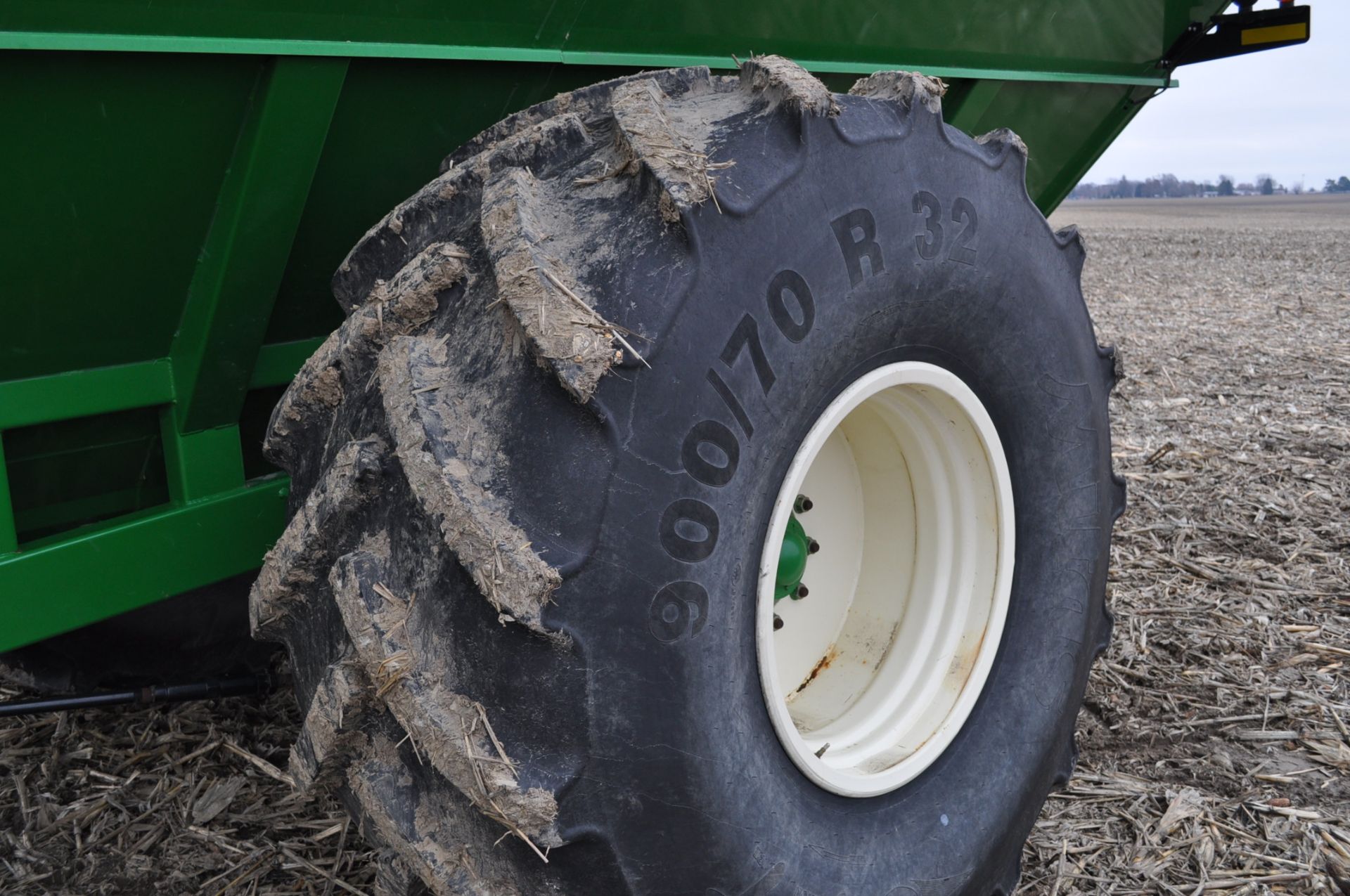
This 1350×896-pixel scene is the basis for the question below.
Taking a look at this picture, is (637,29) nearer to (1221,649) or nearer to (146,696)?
(146,696)

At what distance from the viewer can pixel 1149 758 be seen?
2.43 metres

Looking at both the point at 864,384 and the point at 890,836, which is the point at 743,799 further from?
the point at 864,384

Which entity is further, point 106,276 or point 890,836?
point 890,836

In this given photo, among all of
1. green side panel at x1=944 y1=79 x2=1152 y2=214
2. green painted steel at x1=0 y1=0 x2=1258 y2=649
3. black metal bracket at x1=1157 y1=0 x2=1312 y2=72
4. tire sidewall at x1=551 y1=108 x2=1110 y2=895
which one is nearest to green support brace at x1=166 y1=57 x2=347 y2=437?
green painted steel at x1=0 y1=0 x2=1258 y2=649

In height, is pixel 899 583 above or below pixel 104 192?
below

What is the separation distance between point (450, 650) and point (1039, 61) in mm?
2085

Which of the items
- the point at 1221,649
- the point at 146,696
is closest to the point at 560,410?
the point at 146,696

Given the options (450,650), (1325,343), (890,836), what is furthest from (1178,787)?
(1325,343)

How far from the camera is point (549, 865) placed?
1244 mm

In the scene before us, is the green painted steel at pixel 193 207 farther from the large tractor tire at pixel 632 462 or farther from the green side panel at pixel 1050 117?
the green side panel at pixel 1050 117

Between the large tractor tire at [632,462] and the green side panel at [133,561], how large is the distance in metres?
0.19

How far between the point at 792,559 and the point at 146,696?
46.2 inches

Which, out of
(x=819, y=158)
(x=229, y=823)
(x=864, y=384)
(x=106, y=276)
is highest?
(x=819, y=158)

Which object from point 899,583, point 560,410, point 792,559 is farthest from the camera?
point 899,583
